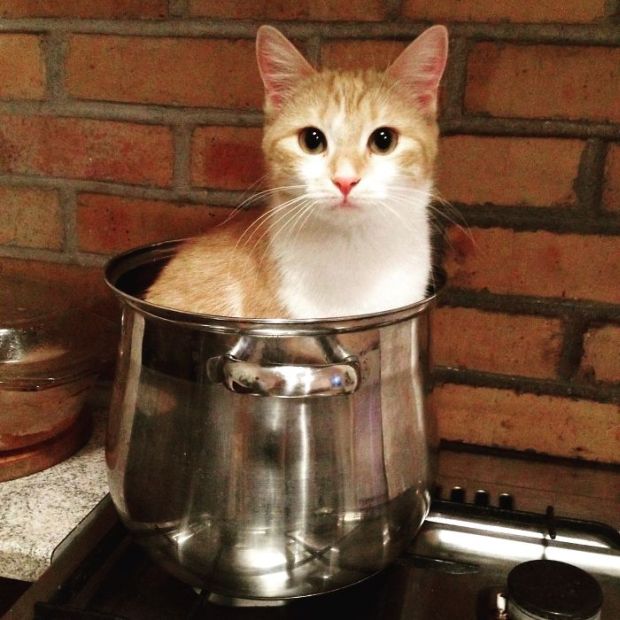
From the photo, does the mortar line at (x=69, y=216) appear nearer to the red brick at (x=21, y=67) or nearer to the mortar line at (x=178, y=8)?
the red brick at (x=21, y=67)

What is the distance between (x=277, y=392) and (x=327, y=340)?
52 mm

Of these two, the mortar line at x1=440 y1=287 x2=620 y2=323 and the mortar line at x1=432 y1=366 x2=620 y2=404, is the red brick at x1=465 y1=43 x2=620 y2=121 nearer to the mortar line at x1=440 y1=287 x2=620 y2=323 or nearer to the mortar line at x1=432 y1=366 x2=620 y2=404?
the mortar line at x1=440 y1=287 x2=620 y2=323

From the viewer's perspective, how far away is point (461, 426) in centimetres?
87

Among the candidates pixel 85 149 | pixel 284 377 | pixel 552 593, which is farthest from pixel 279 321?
pixel 85 149

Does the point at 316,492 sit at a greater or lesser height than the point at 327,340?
lesser

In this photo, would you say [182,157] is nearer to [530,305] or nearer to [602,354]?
[530,305]

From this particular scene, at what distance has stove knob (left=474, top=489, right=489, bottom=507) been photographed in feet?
2.46

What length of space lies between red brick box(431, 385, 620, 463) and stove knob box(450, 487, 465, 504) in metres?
0.10

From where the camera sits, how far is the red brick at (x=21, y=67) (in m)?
0.87

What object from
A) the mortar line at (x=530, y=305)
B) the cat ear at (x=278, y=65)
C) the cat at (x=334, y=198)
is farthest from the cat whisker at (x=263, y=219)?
the mortar line at (x=530, y=305)

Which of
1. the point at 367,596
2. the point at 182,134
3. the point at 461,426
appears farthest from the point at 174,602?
the point at 182,134

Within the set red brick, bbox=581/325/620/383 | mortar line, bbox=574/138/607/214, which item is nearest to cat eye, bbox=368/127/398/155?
mortar line, bbox=574/138/607/214

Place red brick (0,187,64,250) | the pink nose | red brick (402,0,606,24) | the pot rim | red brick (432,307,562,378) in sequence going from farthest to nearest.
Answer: red brick (0,187,64,250) < red brick (432,307,562,378) < red brick (402,0,606,24) < the pink nose < the pot rim

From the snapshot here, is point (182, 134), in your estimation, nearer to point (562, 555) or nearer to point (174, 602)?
point (174, 602)
